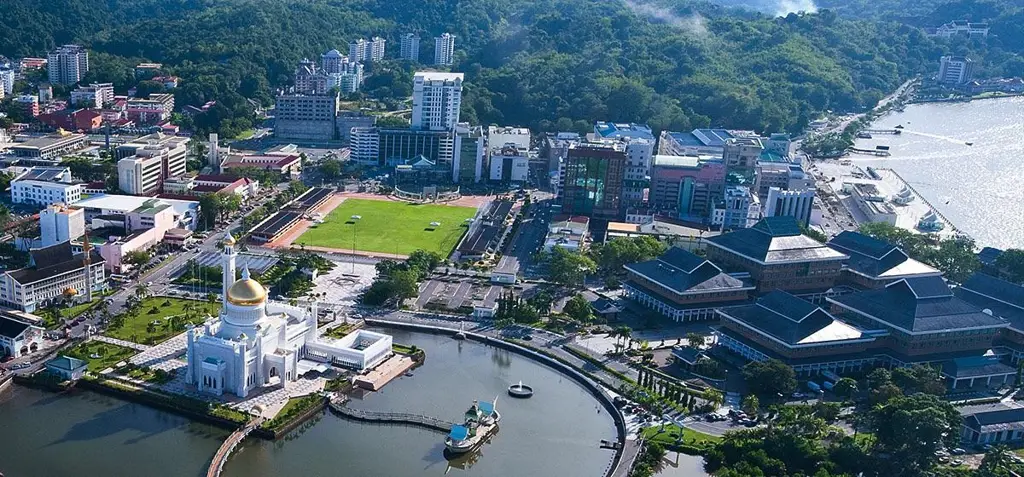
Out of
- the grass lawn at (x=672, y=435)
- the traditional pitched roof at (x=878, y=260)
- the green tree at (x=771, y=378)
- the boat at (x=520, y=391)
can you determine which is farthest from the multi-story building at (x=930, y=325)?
the boat at (x=520, y=391)

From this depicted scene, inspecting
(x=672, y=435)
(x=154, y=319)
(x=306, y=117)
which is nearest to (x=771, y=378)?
(x=672, y=435)

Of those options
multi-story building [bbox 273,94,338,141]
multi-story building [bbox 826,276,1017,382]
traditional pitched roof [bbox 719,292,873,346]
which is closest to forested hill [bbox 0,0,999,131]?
multi-story building [bbox 273,94,338,141]

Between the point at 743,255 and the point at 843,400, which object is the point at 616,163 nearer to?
the point at 743,255

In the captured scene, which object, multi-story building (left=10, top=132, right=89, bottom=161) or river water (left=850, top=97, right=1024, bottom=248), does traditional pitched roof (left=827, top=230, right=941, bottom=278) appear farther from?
multi-story building (left=10, top=132, right=89, bottom=161)

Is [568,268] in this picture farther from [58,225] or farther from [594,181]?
[58,225]

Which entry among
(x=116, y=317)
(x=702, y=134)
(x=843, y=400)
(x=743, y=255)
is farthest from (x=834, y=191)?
(x=116, y=317)

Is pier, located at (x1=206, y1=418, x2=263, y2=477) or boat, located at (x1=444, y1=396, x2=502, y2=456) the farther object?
boat, located at (x1=444, y1=396, x2=502, y2=456)

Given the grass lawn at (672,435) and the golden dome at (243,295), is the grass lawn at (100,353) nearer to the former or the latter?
the golden dome at (243,295)
